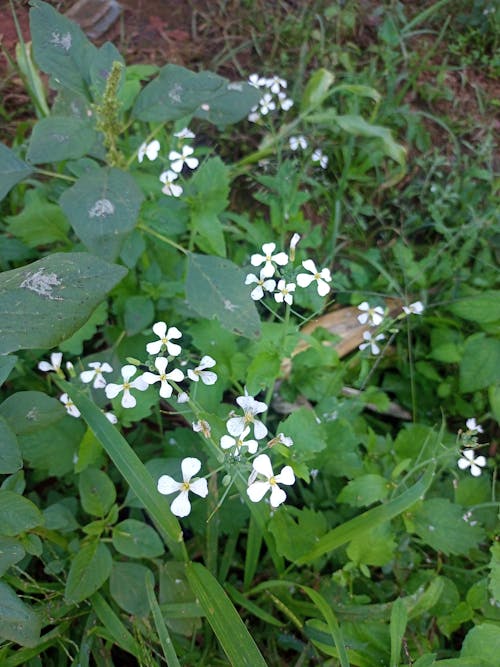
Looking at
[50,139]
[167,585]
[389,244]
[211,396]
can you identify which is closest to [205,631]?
[167,585]

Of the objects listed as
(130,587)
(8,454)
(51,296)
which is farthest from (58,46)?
(130,587)

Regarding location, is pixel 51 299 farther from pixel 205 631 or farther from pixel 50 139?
pixel 205 631

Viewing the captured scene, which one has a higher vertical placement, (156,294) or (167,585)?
(156,294)

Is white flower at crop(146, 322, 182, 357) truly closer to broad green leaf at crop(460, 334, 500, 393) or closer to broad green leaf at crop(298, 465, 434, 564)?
broad green leaf at crop(298, 465, 434, 564)

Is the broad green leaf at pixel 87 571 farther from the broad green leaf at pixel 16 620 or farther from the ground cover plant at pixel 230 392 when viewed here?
the broad green leaf at pixel 16 620

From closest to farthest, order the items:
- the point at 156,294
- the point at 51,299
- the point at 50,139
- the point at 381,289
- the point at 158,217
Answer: the point at 51,299, the point at 50,139, the point at 158,217, the point at 156,294, the point at 381,289

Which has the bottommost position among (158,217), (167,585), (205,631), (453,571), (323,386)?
(453,571)

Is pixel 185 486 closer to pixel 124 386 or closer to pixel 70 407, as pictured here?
pixel 124 386
